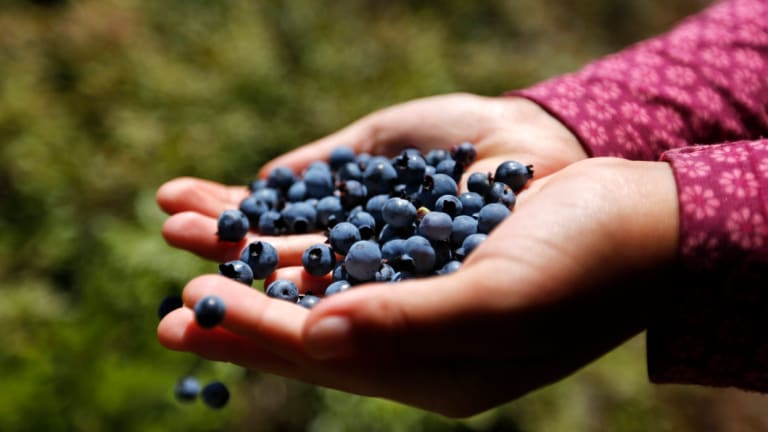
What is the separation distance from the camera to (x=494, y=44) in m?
6.60

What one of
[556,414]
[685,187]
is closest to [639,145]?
[685,187]

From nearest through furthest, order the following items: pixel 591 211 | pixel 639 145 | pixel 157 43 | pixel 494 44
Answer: pixel 591 211, pixel 639 145, pixel 157 43, pixel 494 44

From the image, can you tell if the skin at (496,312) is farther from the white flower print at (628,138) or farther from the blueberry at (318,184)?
the blueberry at (318,184)

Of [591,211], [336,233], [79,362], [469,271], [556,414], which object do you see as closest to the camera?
[469,271]

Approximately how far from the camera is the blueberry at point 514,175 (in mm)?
2004

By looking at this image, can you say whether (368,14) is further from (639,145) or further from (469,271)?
(469,271)

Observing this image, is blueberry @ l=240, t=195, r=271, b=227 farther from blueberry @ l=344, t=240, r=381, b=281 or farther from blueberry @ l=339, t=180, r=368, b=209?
blueberry @ l=344, t=240, r=381, b=281

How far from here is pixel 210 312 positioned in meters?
1.44

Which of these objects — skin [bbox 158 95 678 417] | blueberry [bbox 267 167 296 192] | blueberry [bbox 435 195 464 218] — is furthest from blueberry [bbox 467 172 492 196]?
blueberry [bbox 267 167 296 192]

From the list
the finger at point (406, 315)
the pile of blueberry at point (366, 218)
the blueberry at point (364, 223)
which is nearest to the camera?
the finger at point (406, 315)

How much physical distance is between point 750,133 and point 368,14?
4.61 m

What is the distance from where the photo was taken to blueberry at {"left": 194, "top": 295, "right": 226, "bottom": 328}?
56.5 inches

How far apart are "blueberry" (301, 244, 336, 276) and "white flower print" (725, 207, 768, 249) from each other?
106cm

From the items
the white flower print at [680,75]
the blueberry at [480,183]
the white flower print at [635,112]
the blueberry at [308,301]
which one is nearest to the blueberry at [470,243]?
the blueberry at [480,183]
